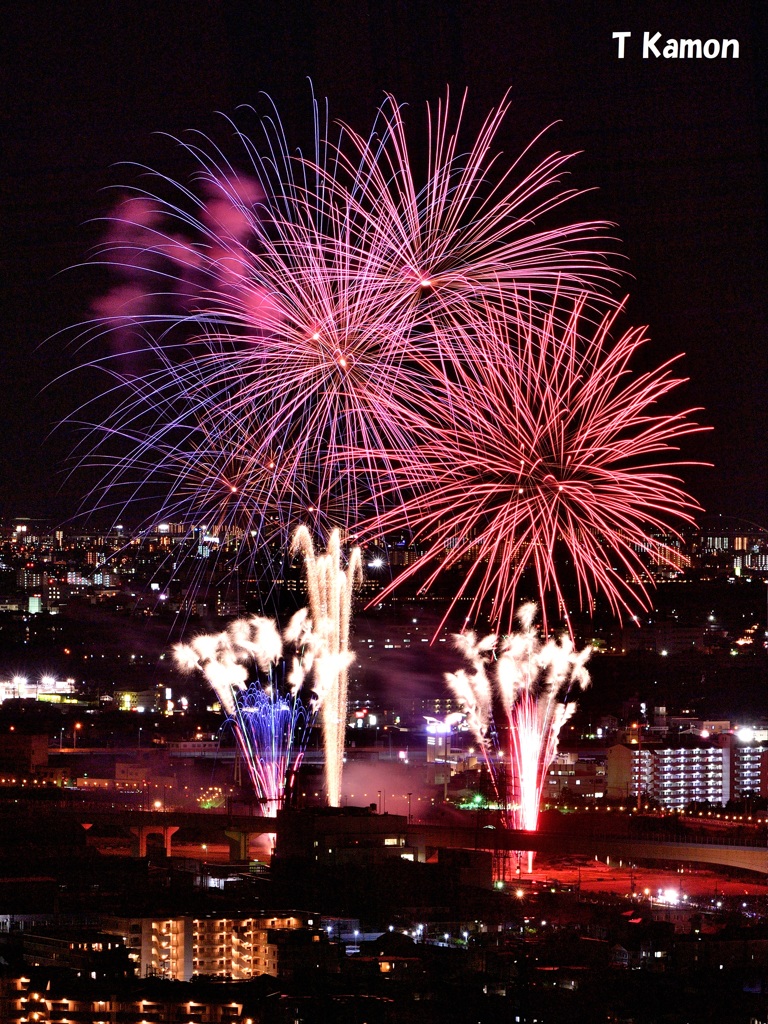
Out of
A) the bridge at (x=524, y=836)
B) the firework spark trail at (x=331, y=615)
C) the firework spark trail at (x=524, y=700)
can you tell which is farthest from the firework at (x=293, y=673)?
the firework spark trail at (x=524, y=700)

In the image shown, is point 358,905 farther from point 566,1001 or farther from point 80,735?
point 80,735

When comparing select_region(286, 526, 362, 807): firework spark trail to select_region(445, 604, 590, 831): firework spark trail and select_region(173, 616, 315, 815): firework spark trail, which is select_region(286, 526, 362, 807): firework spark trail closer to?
select_region(445, 604, 590, 831): firework spark trail

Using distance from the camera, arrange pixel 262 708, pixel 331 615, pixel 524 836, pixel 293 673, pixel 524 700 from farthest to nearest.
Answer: pixel 262 708
pixel 293 673
pixel 524 700
pixel 524 836
pixel 331 615

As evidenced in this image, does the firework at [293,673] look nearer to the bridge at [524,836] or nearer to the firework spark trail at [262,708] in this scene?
the firework spark trail at [262,708]

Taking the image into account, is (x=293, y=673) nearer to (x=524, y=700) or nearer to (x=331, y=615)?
(x=524, y=700)

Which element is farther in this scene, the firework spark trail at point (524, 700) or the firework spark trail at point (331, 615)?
the firework spark trail at point (524, 700)

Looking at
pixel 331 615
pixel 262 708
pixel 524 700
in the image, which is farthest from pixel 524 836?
pixel 262 708
